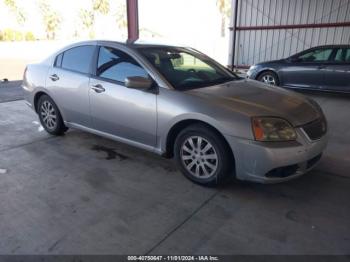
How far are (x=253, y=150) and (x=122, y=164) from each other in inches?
67.3

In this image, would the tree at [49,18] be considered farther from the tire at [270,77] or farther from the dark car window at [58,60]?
the dark car window at [58,60]

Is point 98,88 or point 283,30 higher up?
point 283,30

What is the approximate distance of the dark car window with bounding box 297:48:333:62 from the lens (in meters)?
Answer: 7.99

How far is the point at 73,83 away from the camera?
13.5 feet

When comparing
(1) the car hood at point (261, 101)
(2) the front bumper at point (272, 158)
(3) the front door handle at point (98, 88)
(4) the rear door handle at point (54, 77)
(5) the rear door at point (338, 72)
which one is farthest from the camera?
(5) the rear door at point (338, 72)

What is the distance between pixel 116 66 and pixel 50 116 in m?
1.63

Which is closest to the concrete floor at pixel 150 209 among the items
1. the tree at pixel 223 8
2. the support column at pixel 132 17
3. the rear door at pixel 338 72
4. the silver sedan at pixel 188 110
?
the silver sedan at pixel 188 110

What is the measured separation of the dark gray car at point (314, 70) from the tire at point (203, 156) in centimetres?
603

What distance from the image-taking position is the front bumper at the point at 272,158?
2.76m

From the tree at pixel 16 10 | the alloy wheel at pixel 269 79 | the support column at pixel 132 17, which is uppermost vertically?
the tree at pixel 16 10

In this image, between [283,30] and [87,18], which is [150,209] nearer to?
[283,30]

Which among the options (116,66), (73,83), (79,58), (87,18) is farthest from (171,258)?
(87,18)

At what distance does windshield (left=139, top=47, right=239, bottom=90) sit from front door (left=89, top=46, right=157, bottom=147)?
23 cm

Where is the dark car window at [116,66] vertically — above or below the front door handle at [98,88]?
above
